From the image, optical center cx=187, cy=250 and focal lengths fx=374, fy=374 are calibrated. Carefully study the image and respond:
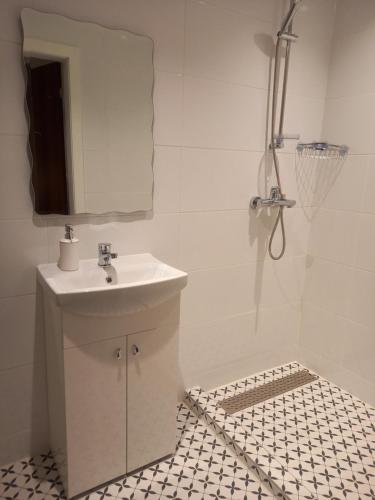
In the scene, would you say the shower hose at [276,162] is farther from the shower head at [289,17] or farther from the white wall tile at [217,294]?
the white wall tile at [217,294]

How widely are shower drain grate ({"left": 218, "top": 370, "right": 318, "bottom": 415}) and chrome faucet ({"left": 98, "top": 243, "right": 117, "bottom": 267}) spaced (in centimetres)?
109

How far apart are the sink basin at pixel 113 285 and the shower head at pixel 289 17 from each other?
1316 mm

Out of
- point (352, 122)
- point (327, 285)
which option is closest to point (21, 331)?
point (327, 285)

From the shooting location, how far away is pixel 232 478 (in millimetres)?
1636

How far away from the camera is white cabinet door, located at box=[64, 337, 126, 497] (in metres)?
1.41

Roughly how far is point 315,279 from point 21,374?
177 centimetres

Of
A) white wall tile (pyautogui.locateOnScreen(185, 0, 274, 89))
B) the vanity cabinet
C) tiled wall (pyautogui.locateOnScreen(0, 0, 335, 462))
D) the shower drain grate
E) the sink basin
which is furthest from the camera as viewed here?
the shower drain grate

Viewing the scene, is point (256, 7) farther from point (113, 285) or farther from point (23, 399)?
point (23, 399)

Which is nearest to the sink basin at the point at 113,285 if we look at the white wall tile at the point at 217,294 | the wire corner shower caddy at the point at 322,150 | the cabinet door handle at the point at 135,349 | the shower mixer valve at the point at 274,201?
the cabinet door handle at the point at 135,349

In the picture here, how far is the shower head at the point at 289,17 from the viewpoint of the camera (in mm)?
1788

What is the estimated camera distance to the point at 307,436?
73.9 inches

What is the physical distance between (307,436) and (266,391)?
0.39m

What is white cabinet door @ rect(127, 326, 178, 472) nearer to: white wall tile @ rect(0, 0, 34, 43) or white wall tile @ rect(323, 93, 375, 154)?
white wall tile @ rect(0, 0, 34, 43)

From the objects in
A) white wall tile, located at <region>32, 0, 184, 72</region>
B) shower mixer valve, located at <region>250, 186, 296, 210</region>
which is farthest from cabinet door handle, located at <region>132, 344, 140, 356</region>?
white wall tile, located at <region>32, 0, 184, 72</region>
